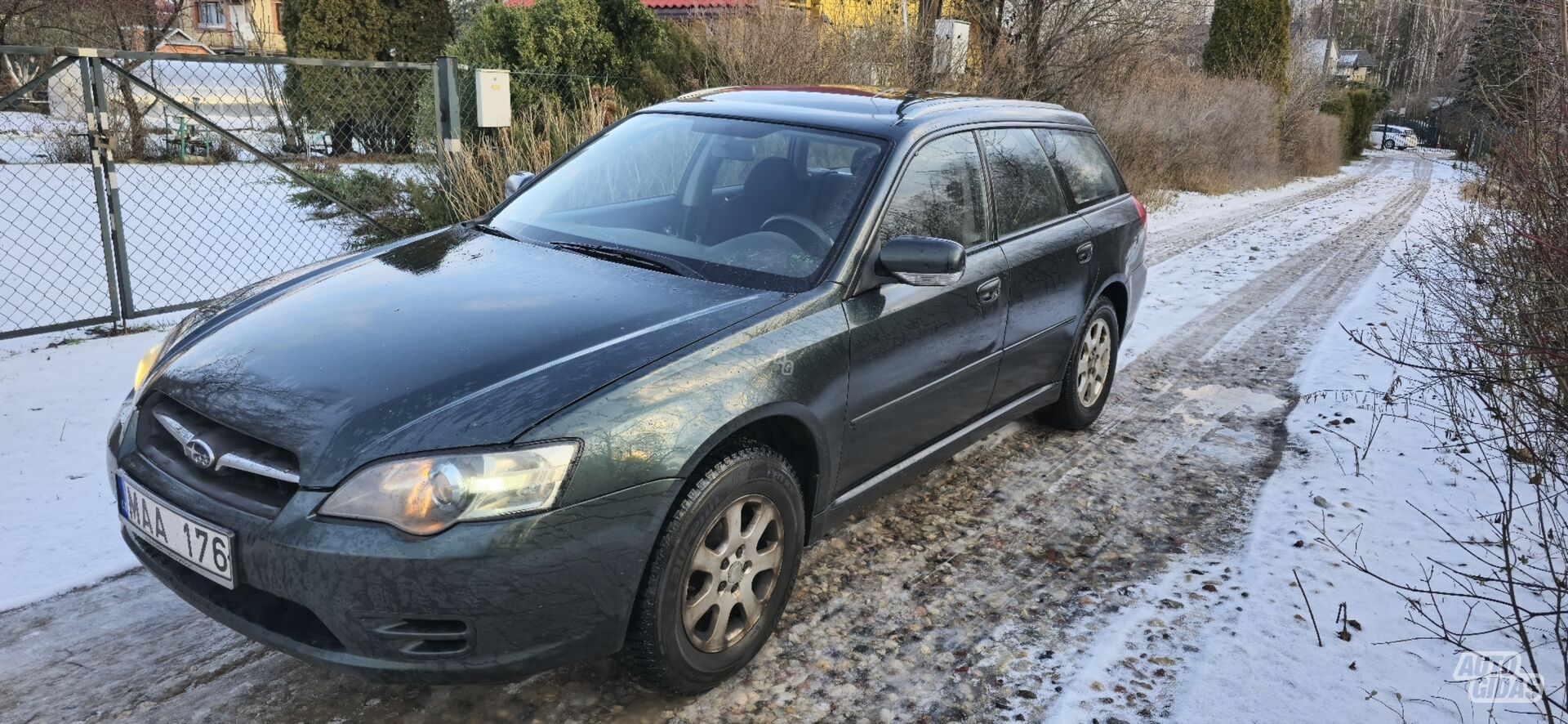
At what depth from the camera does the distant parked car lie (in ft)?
192

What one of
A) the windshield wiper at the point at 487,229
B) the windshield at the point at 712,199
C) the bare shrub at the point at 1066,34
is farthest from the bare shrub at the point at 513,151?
the bare shrub at the point at 1066,34

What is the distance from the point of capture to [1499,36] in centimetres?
705

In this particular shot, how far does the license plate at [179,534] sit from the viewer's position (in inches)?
97.7

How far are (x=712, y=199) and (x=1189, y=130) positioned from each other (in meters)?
19.3

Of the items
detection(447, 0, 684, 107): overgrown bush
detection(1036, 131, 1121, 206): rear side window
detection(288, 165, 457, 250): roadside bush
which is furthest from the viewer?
detection(447, 0, 684, 107): overgrown bush

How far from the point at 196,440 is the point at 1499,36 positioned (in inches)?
322

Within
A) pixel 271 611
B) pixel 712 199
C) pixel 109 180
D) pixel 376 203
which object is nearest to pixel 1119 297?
pixel 712 199

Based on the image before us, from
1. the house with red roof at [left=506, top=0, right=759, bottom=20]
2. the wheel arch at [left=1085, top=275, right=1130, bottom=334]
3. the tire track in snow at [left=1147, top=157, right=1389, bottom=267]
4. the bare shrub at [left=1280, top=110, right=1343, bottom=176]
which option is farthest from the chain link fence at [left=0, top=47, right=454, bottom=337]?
the bare shrub at [left=1280, top=110, right=1343, bottom=176]

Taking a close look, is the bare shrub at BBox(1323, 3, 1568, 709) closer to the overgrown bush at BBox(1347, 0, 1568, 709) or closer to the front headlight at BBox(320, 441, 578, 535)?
the overgrown bush at BBox(1347, 0, 1568, 709)

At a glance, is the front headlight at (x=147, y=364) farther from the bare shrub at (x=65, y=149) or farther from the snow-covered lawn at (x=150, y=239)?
the bare shrub at (x=65, y=149)

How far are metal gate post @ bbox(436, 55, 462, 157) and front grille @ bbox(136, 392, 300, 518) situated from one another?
609 cm

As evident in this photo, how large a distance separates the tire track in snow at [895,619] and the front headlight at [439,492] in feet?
2.60

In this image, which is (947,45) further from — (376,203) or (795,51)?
(376,203)

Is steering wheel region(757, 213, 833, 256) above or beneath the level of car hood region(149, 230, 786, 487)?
above
